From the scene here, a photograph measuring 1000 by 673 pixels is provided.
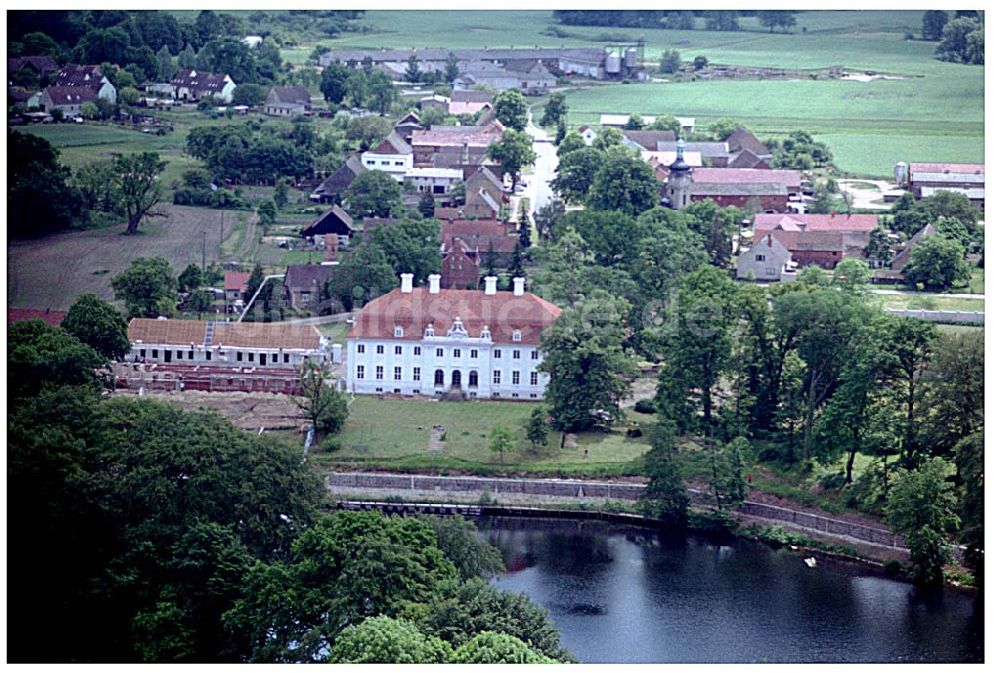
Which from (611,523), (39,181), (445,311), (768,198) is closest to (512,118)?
(768,198)

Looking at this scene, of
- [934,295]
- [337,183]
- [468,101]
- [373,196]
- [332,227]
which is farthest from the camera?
[468,101]

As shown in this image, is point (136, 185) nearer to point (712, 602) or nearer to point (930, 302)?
point (930, 302)

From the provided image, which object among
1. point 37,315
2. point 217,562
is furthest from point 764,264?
point 217,562

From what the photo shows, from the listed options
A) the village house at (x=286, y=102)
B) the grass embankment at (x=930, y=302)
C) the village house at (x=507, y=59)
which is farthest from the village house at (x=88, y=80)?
the grass embankment at (x=930, y=302)

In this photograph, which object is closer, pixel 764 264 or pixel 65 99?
pixel 764 264

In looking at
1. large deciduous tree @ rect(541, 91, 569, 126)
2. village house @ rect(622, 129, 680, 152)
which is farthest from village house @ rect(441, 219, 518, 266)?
large deciduous tree @ rect(541, 91, 569, 126)

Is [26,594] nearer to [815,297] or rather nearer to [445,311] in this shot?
[445,311]
